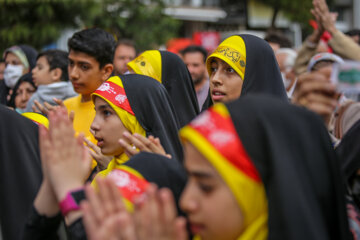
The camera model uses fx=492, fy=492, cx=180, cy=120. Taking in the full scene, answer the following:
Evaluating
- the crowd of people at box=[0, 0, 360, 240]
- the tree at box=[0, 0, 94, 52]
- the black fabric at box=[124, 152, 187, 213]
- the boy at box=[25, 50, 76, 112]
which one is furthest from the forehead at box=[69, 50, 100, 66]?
the tree at box=[0, 0, 94, 52]

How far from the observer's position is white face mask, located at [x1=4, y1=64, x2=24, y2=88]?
6629 mm

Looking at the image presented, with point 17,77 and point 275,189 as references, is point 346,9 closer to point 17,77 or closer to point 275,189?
point 17,77

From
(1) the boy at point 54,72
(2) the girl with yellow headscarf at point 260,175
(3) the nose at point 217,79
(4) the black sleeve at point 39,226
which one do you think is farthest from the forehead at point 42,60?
(2) the girl with yellow headscarf at point 260,175

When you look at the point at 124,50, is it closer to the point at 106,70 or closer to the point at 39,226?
the point at 106,70

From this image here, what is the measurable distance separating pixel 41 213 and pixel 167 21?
12421mm

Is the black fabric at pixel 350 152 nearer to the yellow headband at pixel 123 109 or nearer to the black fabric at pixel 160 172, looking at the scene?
the black fabric at pixel 160 172

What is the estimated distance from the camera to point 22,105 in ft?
19.3

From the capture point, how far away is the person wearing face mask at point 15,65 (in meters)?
6.64

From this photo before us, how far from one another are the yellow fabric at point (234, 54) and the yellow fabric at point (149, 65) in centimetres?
93

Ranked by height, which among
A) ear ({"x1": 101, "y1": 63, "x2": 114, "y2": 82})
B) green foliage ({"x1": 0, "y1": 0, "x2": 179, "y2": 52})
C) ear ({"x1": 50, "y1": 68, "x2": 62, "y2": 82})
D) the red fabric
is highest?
the red fabric

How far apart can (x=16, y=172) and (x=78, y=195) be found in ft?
2.23

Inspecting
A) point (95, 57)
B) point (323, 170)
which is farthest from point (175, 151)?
point (95, 57)

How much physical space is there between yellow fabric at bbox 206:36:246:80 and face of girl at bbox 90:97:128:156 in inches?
37.7

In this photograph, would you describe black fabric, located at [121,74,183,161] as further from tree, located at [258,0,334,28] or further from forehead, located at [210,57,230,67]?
tree, located at [258,0,334,28]
